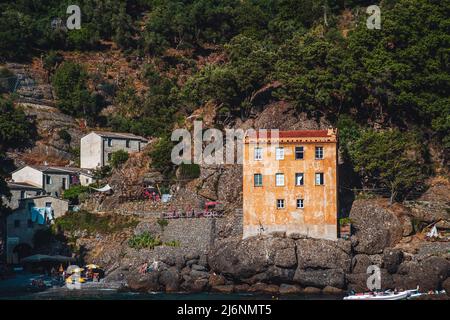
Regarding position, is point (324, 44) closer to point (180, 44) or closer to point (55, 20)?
point (180, 44)

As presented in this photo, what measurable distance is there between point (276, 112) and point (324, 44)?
7.54 metres

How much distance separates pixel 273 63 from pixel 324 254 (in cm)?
2763

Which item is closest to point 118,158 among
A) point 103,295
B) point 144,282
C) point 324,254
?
point 144,282

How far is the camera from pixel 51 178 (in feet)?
366

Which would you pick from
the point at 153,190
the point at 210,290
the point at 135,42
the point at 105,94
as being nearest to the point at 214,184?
the point at 153,190

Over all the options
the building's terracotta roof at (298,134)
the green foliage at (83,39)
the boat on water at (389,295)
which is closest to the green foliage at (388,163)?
the building's terracotta roof at (298,134)

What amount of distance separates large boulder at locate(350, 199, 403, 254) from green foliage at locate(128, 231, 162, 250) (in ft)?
52.5

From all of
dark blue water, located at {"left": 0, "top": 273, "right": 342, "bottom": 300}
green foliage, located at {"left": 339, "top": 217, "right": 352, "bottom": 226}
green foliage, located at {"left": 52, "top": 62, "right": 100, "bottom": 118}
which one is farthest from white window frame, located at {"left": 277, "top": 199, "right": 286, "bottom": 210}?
green foliage, located at {"left": 52, "top": 62, "right": 100, "bottom": 118}

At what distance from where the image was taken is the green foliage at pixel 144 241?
96.3 m

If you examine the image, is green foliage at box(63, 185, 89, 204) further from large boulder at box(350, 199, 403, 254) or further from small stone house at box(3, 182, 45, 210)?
large boulder at box(350, 199, 403, 254)

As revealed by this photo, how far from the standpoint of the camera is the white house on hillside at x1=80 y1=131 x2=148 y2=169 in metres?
117

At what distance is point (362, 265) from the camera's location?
88.4m

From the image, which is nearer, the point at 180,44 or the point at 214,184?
the point at 214,184

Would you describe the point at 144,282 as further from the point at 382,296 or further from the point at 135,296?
the point at 382,296
